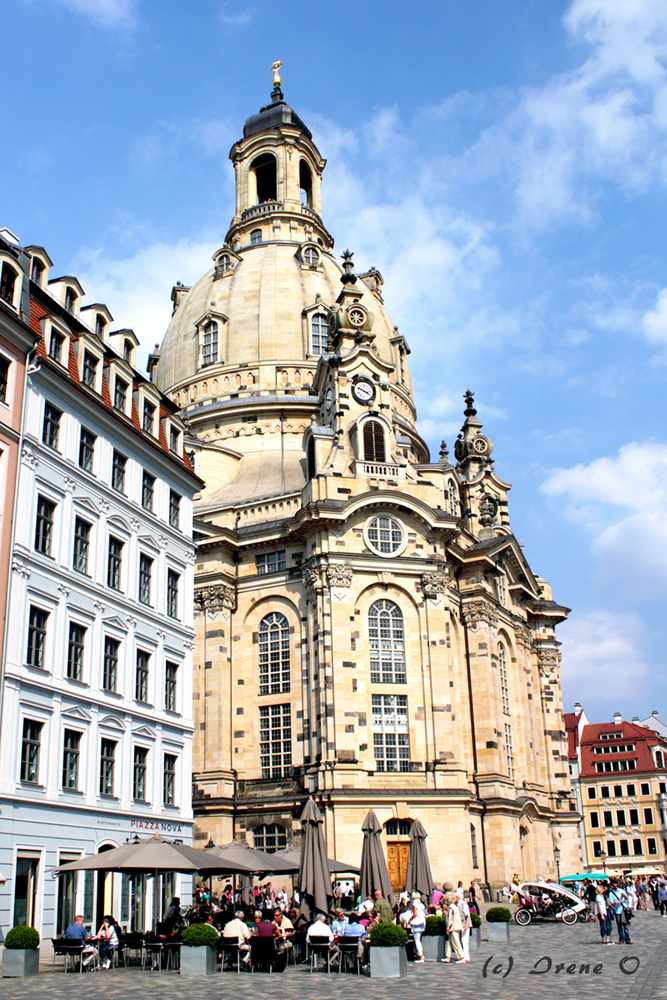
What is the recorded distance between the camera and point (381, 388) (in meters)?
60.2

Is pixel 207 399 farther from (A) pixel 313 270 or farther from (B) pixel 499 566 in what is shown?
(B) pixel 499 566

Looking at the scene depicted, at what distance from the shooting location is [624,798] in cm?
9756

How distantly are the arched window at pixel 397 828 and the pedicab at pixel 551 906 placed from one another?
21.3 ft

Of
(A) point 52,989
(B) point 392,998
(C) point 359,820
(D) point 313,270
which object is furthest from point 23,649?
(D) point 313,270

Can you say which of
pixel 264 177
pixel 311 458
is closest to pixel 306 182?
pixel 264 177

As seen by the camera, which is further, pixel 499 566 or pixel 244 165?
pixel 244 165

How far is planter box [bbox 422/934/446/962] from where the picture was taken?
2808 centimetres

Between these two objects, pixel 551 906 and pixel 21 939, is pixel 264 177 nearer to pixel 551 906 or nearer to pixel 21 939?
pixel 551 906

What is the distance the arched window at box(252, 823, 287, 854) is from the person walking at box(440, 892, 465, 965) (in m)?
24.6

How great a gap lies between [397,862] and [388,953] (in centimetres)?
2714

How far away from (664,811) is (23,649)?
8036cm

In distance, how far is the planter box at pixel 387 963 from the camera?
941 inches

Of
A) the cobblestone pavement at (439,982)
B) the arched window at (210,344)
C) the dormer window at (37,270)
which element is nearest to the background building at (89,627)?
the dormer window at (37,270)
